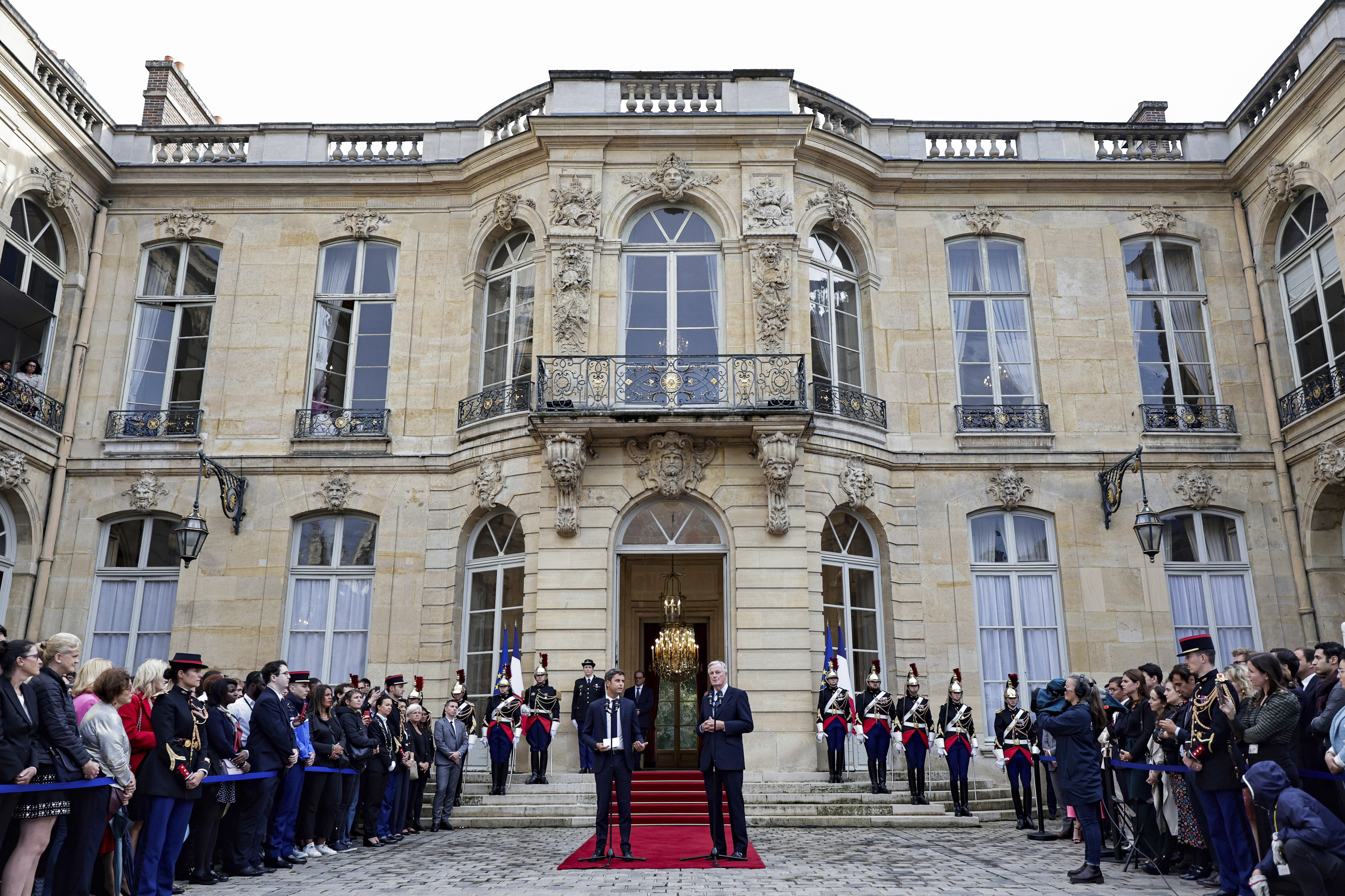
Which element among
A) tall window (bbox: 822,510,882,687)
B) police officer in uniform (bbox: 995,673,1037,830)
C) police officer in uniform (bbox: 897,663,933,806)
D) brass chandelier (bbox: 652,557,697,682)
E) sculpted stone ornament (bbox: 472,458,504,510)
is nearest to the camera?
police officer in uniform (bbox: 995,673,1037,830)

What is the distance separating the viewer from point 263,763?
7.52 meters

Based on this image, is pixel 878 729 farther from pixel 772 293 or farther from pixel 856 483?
pixel 772 293

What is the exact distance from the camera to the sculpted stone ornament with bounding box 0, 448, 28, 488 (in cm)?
1259

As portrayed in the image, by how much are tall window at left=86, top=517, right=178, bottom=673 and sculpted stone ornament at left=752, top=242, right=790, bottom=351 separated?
8.24m

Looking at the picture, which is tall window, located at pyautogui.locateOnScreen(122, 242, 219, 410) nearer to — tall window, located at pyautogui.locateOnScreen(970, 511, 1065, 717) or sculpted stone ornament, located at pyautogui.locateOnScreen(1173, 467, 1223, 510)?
tall window, located at pyautogui.locateOnScreen(970, 511, 1065, 717)

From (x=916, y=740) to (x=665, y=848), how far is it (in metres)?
3.42

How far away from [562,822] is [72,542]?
7.82 m

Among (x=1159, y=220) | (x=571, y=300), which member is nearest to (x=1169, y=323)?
(x=1159, y=220)

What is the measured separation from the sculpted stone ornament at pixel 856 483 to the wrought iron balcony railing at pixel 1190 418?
13.1ft

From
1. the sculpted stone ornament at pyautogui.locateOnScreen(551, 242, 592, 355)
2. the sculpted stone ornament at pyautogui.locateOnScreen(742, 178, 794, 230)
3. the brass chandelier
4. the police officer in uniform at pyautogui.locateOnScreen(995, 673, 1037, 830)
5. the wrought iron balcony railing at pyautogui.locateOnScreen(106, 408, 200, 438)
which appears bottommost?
the police officer in uniform at pyautogui.locateOnScreen(995, 673, 1037, 830)

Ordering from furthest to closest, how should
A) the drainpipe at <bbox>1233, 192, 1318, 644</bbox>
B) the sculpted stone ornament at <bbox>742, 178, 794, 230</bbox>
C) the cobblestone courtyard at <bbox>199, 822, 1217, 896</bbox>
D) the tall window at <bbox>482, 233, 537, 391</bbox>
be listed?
the tall window at <bbox>482, 233, 537, 391</bbox> → the sculpted stone ornament at <bbox>742, 178, 794, 230</bbox> → the drainpipe at <bbox>1233, 192, 1318, 644</bbox> → the cobblestone courtyard at <bbox>199, 822, 1217, 896</bbox>

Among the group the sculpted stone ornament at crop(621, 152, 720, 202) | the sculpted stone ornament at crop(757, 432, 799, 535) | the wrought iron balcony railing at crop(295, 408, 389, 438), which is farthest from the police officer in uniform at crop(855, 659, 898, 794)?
the wrought iron balcony railing at crop(295, 408, 389, 438)

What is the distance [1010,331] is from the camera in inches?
564

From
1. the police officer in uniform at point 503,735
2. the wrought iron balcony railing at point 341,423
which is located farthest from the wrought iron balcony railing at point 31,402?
the police officer in uniform at point 503,735
